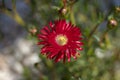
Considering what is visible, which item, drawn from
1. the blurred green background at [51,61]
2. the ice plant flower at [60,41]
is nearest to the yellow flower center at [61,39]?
the ice plant flower at [60,41]

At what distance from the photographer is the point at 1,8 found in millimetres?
1797

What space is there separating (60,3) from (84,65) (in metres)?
0.59

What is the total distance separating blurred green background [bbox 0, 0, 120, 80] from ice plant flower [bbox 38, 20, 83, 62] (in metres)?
0.20

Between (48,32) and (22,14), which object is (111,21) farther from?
(22,14)

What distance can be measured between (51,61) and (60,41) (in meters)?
0.63

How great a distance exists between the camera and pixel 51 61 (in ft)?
6.77

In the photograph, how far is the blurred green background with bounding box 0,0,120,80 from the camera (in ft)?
6.01

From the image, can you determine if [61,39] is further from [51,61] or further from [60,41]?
[51,61]

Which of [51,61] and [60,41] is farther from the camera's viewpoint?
[51,61]

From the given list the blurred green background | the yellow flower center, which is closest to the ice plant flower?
the yellow flower center

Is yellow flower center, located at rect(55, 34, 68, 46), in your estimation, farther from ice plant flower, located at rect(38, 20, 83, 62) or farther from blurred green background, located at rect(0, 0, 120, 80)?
blurred green background, located at rect(0, 0, 120, 80)

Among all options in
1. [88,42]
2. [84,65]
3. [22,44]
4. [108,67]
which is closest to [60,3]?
[88,42]

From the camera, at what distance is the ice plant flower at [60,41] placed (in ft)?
4.47

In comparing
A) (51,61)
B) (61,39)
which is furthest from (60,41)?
(51,61)
